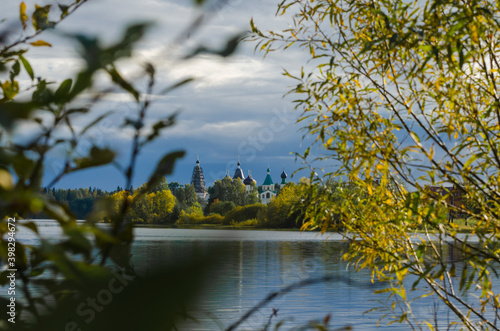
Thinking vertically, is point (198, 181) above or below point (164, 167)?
above

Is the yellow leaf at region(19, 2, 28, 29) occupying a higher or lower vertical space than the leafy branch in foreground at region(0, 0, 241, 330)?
higher

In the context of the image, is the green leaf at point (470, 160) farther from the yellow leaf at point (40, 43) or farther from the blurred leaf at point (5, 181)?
the blurred leaf at point (5, 181)

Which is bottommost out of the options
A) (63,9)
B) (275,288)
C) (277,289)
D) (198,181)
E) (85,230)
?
(275,288)

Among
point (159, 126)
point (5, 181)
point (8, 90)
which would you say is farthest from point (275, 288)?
point (5, 181)

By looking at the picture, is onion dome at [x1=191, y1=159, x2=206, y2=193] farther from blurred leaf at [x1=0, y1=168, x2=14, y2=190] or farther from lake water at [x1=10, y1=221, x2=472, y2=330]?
blurred leaf at [x1=0, y1=168, x2=14, y2=190]

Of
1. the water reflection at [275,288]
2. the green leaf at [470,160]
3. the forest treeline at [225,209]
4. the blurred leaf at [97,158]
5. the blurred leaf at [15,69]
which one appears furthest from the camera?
Answer: the forest treeline at [225,209]

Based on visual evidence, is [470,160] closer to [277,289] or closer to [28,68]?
[28,68]

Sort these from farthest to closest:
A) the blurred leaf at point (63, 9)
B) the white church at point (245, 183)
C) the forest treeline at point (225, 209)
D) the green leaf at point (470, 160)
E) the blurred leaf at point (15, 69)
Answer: the white church at point (245, 183) → the forest treeline at point (225, 209) → the green leaf at point (470, 160) → the blurred leaf at point (15, 69) → the blurred leaf at point (63, 9)

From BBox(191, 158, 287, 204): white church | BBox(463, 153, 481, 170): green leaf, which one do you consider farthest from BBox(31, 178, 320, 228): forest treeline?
BBox(463, 153, 481, 170): green leaf

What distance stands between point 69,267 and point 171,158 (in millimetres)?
190

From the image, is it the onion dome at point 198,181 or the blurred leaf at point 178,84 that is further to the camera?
the onion dome at point 198,181

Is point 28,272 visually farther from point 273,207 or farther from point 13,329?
point 273,207

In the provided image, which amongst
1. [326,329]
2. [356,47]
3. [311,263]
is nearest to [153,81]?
[326,329]

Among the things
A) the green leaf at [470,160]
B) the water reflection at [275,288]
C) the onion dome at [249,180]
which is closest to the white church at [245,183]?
the onion dome at [249,180]
